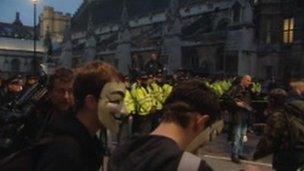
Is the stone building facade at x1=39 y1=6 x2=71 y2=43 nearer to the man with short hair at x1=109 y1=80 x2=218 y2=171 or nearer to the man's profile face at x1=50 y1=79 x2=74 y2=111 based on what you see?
the man's profile face at x1=50 y1=79 x2=74 y2=111

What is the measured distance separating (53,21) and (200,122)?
99719 mm

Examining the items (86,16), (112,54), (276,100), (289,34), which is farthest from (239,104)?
(86,16)

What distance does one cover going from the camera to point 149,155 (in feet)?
8.87

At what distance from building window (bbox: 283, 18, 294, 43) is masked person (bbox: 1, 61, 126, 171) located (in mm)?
35355

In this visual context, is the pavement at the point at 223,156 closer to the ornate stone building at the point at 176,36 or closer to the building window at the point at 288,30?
the building window at the point at 288,30

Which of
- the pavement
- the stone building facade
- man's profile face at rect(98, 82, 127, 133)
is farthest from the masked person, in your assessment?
the stone building facade

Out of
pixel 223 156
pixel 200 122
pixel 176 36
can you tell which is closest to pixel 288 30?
pixel 176 36

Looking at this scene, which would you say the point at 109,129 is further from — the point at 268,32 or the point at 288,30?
the point at 268,32

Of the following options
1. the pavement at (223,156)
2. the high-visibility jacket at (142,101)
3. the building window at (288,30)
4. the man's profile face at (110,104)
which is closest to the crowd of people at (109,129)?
the man's profile face at (110,104)

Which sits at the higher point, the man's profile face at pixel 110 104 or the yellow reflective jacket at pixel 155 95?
the man's profile face at pixel 110 104

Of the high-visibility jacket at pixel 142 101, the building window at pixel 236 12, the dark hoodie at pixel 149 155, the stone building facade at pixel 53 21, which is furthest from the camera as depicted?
the stone building facade at pixel 53 21

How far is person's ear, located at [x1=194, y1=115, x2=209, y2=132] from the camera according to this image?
282cm

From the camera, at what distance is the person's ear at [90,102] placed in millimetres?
3229

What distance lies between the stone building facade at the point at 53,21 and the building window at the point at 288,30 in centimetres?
6349
